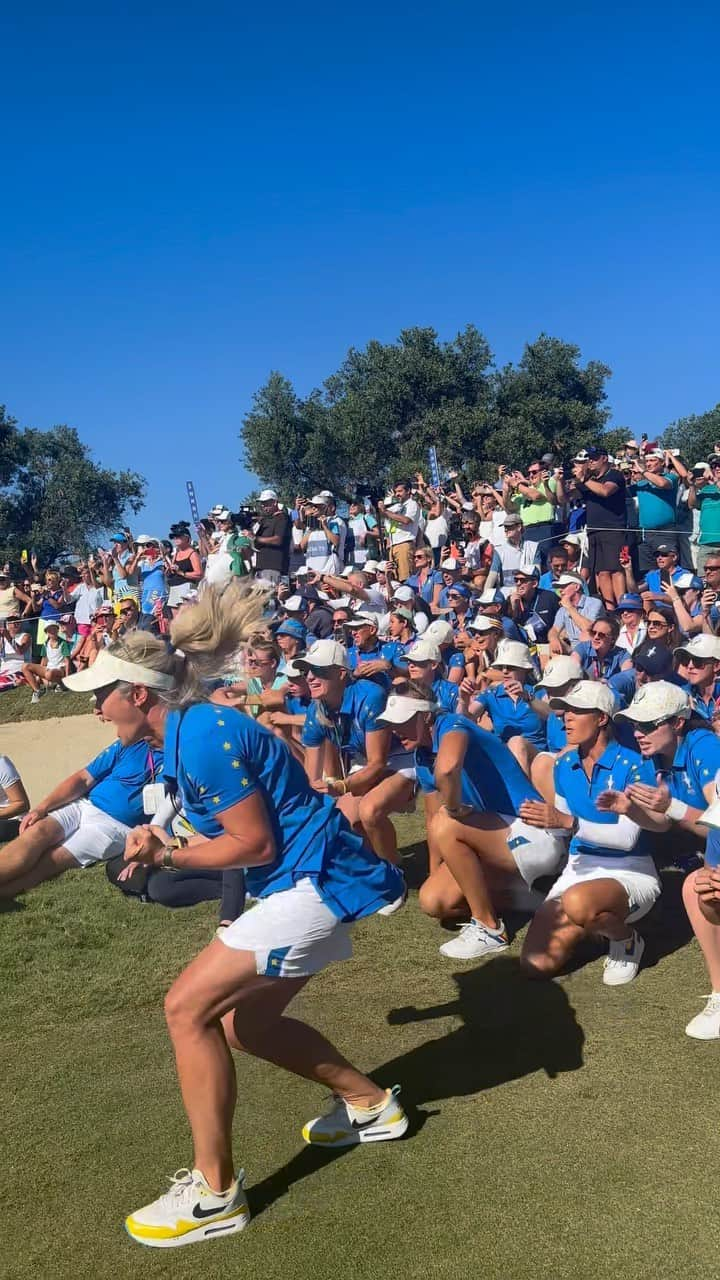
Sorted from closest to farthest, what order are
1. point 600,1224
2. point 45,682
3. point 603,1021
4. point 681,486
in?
point 600,1224 → point 603,1021 → point 681,486 → point 45,682

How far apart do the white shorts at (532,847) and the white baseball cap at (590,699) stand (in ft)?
3.08

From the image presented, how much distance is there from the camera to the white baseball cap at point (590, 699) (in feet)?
16.5

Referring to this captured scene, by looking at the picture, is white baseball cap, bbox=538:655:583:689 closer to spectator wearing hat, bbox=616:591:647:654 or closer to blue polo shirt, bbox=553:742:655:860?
blue polo shirt, bbox=553:742:655:860

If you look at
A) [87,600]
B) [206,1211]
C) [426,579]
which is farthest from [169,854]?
[87,600]

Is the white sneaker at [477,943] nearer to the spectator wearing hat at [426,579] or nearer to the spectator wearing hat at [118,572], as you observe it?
the spectator wearing hat at [426,579]

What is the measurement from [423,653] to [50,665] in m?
11.0

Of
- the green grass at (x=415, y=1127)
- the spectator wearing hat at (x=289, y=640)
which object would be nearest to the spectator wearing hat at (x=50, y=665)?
the spectator wearing hat at (x=289, y=640)

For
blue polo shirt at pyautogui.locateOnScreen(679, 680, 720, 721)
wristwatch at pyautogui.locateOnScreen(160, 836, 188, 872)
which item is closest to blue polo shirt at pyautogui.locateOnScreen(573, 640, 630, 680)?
blue polo shirt at pyautogui.locateOnScreen(679, 680, 720, 721)

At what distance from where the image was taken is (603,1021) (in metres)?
4.80

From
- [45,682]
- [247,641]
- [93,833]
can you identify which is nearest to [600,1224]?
[247,641]

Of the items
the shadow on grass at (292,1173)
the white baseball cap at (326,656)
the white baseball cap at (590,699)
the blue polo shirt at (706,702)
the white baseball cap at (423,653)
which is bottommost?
the shadow on grass at (292,1173)

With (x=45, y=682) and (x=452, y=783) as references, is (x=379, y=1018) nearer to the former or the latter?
(x=452, y=783)

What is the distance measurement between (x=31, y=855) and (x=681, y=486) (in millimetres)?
8547

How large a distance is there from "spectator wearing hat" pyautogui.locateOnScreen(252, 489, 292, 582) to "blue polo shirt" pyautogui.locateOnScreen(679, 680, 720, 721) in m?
8.25
